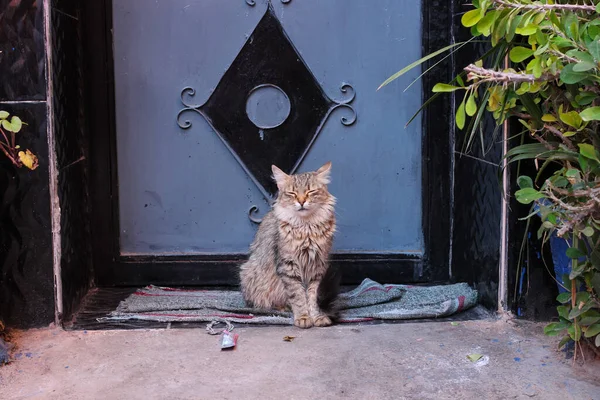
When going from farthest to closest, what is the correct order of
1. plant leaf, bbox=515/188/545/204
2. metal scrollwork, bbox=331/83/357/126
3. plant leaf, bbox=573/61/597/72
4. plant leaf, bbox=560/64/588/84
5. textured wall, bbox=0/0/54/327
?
Answer: metal scrollwork, bbox=331/83/357/126 → textured wall, bbox=0/0/54/327 → plant leaf, bbox=515/188/545/204 → plant leaf, bbox=560/64/588/84 → plant leaf, bbox=573/61/597/72

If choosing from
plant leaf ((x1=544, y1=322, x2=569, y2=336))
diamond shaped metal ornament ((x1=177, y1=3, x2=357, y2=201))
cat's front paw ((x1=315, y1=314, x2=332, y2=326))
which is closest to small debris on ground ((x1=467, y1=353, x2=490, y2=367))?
plant leaf ((x1=544, y1=322, x2=569, y2=336))

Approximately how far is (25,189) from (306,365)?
1.52m

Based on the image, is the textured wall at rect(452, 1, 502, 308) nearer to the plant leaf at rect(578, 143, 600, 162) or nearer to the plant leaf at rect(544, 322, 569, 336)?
the plant leaf at rect(544, 322, 569, 336)

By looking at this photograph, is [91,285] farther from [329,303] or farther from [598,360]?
[598,360]

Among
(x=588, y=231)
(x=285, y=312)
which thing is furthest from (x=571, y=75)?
(x=285, y=312)

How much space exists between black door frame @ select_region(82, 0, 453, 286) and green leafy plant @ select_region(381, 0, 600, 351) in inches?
38.5

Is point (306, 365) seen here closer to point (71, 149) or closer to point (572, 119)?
point (572, 119)

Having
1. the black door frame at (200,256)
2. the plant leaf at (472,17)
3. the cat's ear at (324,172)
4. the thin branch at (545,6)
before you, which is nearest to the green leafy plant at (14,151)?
the black door frame at (200,256)

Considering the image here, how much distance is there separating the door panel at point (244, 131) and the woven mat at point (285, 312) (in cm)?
28

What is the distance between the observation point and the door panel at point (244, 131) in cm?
356

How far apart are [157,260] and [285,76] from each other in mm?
1311

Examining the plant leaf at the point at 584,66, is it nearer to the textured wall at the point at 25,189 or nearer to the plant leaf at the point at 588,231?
the plant leaf at the point at 588,231

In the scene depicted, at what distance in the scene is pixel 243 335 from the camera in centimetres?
292

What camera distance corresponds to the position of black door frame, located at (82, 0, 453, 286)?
3.53 metres
